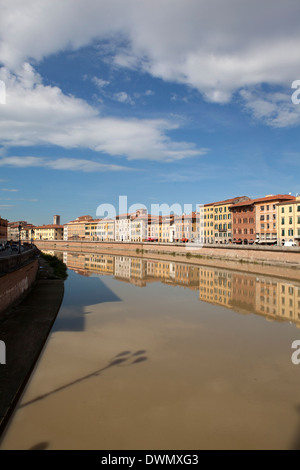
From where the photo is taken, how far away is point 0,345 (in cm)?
1105

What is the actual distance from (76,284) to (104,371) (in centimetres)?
2168

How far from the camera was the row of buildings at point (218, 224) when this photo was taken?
173 ft

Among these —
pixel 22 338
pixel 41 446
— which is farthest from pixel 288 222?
pixel 41 446

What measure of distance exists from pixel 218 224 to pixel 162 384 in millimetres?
66452

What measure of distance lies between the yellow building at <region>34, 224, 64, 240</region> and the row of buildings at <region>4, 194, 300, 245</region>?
10.3 m

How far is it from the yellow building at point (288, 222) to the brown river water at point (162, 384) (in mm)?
36015

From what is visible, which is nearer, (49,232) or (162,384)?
(162,384)

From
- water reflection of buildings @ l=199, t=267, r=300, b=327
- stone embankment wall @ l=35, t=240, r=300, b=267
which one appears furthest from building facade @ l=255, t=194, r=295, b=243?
water reflection of buildings @ l=199, t=267, r=300, b=327

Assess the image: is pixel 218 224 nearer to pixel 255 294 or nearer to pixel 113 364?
pixel 255 294

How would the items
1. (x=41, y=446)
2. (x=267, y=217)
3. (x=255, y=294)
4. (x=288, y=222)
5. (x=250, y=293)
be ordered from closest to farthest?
(x=41, y=446), (x=255, y=294), (x=250, y=293), (x=288, y=222), (x=267, y=217)

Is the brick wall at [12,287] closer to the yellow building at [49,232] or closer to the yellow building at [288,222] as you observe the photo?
the yellow building at [288,222]

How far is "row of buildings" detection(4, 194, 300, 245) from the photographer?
52694mm

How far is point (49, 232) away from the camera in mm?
142375
